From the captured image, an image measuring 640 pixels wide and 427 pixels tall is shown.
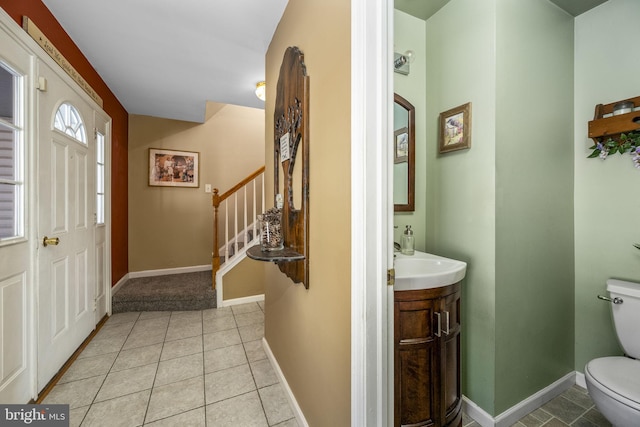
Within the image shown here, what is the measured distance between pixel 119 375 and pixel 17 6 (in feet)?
7.92

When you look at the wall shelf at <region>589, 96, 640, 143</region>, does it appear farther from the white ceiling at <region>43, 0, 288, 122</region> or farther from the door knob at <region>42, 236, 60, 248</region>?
the door knob at <region>42, 236, 60, 248</region>

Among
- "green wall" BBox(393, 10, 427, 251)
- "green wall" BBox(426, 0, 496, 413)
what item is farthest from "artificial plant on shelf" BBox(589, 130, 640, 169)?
"green wall" BBox(393, 10, 427, 251)

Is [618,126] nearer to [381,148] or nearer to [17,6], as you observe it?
[381,148]

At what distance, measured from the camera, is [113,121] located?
10.4ft

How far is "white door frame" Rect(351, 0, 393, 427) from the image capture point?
0.93 m

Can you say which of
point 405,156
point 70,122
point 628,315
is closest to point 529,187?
point 405,156

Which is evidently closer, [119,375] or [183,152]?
[119,375]

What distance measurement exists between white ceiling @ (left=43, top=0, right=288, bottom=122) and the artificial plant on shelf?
2.22 metres

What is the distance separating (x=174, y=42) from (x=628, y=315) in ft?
11.7

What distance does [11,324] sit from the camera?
147 cm

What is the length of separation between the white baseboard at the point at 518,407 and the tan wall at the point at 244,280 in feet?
8.33

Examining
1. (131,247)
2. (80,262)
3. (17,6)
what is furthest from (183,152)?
(17,6)

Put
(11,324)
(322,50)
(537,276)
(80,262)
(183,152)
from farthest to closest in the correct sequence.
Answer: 1. (183,152)
2. (80,262)
3. (537,276)
4. (11,324)
5. (322,50)

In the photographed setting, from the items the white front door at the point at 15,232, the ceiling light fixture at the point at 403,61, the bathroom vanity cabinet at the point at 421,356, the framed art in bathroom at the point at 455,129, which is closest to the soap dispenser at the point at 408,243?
the bathroom vanity cabinet at the point at 421,356
